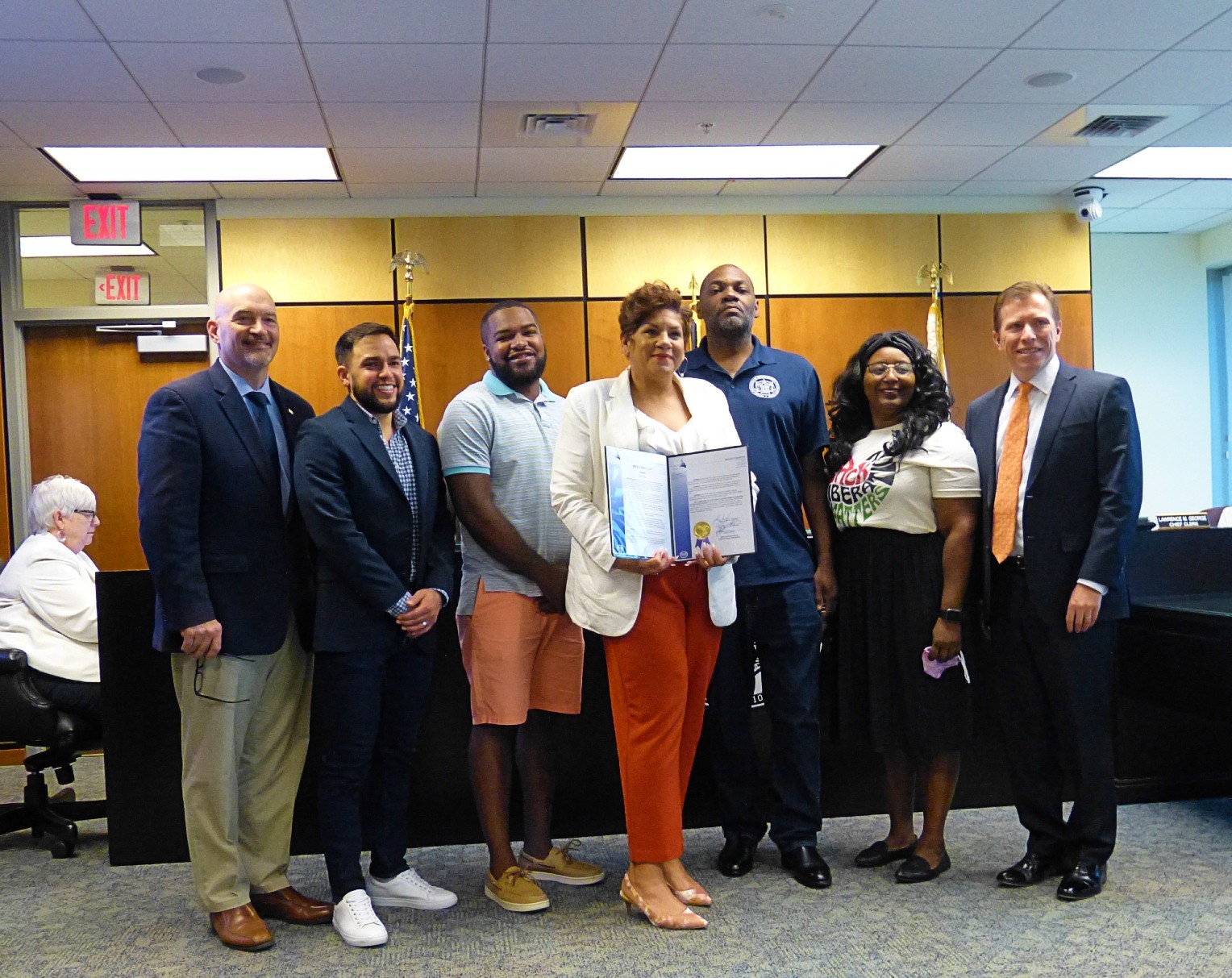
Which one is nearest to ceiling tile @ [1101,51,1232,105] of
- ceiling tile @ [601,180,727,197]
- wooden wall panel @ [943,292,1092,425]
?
wooden wall panel @ [943,292,1092,425]

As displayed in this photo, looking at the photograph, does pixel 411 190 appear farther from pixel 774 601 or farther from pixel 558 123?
pixel 774 601

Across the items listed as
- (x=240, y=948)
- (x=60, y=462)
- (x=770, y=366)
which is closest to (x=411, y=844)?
(x=240, y=948)

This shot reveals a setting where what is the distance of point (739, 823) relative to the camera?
319cm

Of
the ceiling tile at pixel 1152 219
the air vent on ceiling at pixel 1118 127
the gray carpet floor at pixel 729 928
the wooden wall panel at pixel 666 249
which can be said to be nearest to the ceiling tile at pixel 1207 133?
the air vent on ceiling at pixel 1118 127

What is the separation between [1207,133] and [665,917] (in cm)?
572

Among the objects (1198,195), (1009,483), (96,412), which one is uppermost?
(1198,195)

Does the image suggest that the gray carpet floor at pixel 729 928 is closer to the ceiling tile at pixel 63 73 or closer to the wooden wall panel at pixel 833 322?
the ceiling tile at pixel 63 73

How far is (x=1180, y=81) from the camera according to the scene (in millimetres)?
5367

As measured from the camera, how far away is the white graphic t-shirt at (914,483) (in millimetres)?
3053

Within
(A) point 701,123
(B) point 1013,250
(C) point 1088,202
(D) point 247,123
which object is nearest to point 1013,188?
(B) point 1013,250

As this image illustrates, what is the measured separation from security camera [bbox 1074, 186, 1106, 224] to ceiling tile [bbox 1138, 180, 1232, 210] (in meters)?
0.35

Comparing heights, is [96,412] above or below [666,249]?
below

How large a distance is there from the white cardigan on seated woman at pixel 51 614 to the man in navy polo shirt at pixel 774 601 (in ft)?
7.41

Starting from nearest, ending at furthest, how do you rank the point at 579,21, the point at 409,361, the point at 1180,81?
1. the point at 579,21
2. the point at 1180,81
3. the point at 409,361
